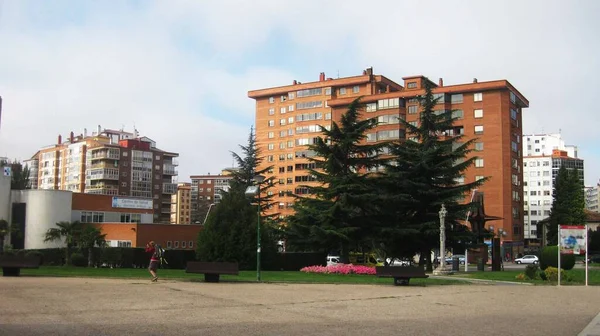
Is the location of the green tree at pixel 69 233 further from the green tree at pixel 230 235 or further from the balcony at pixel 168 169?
the balcony at pixel 168 169

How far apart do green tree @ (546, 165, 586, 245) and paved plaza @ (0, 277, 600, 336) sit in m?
88.5

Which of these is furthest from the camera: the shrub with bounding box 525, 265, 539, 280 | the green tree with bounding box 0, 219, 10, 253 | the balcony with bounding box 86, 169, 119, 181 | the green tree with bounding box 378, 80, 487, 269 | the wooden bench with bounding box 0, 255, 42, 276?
the balcony with bounding box 86, 169, 119, 181

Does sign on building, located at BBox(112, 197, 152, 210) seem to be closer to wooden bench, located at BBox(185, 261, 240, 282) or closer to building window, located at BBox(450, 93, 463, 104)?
building window, located at BBox(450, 93, 463, 104)

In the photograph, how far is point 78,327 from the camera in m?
10.4

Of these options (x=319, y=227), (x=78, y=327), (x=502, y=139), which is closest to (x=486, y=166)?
(x=502, y=139)

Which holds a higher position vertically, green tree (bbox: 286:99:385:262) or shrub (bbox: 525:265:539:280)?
green tree (bbox: 286:99:385:262)

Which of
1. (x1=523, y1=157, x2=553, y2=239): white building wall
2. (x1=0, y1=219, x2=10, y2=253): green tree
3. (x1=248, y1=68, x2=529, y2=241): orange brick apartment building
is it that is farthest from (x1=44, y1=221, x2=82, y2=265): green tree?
(x1=523, y1=157, x2=553, y2=239): white building wall

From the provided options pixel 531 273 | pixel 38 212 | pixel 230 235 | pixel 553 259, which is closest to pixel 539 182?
pixel 38 212

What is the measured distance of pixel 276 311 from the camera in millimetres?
13336

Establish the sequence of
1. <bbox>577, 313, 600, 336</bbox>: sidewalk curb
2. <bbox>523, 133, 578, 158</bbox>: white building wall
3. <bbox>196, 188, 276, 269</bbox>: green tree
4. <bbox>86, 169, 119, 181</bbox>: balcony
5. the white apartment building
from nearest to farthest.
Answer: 1. <bbox>577, 313, 600, 336</bbox>: sidewalk curb
2. <bbox>196, 188, 276, 269</bbox>: green tree
3. <bbox>86, 169, 119, 181</bbox>: balcony
4. the white apartment building
5. <bbox>523, 133, 578, 158</bbox>: white building wall

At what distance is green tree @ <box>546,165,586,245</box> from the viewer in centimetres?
10150

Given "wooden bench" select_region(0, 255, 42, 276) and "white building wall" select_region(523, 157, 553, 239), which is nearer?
"wooden bench" select_region(0, 255, 42, 276)

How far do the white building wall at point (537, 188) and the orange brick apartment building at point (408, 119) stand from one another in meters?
52.2

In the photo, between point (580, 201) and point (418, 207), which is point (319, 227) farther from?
point (580, 201)
